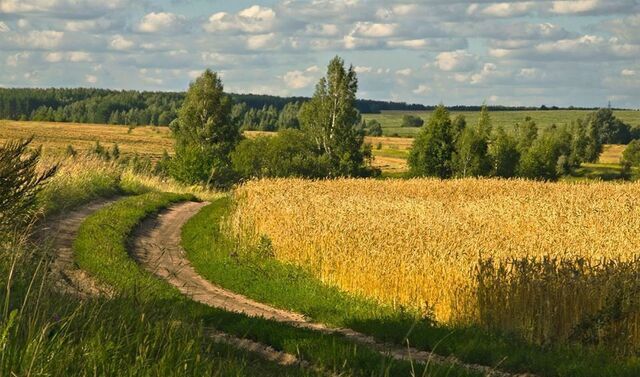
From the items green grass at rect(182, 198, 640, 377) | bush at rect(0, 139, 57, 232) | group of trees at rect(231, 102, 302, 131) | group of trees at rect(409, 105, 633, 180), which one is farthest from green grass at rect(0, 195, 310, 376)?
group of trees at rect(231, 102, 302, 131)

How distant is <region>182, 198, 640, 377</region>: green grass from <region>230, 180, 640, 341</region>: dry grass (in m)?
0.51

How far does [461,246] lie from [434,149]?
6370 cm

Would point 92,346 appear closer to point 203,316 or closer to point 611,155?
point 203,316

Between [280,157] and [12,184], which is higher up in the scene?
[12,184]

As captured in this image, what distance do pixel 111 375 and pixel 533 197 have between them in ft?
98.2

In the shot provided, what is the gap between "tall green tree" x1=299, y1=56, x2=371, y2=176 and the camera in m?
79.6

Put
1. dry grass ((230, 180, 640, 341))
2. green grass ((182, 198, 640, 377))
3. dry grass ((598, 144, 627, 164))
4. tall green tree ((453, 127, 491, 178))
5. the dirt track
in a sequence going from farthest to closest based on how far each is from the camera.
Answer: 1. dry grass ((598, 144, 627, 164))
2. tall green tree ((453, 127, 491, 178))
3. the dirt track
4. dry grass ((230, 180, 640, 341))
5. green grass ((182, 198, 640, 377))

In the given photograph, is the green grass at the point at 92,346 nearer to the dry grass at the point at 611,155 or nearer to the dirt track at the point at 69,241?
the dirt track at the point at 69,241

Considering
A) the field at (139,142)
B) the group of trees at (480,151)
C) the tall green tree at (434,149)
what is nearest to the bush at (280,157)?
the tall green tree at (434,149)

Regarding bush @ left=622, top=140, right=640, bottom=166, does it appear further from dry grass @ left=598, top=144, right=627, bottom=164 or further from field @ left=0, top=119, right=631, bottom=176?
dry grass @ left=598, top=144, right=627, bottom=164

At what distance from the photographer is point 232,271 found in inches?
947

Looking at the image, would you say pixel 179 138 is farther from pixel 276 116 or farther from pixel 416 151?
pixel 276 116

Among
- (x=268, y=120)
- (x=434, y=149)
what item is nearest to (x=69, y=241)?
(x=434, y=149)

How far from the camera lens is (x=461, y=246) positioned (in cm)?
1969
